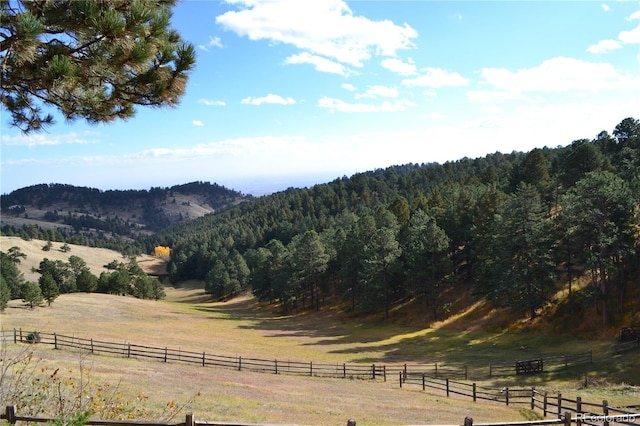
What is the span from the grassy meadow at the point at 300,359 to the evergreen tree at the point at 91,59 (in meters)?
5.73

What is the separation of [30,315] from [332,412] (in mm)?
48143

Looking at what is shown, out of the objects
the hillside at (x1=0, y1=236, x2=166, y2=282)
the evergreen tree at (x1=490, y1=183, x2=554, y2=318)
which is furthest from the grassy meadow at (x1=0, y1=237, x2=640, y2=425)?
the hillside at (x1=0, y1=236, x2=166, y2=282)

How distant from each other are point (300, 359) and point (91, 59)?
37.1 meters

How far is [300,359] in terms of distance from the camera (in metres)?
40.2

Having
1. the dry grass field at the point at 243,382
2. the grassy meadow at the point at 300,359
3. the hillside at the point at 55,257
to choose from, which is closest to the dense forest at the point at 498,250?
the grassy meadow at the point at 300,359

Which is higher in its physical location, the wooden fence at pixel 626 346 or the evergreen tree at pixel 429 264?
the evergreen tree at pixel 429 264

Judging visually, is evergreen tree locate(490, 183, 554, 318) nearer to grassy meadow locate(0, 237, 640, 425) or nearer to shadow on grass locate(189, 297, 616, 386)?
→ grassy meadow locate(0, 237, 640, 425)

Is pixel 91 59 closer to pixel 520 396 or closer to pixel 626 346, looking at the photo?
pixel 520 396

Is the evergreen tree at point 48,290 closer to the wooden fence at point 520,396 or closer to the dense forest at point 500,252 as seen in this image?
the dense forest at point 500,252

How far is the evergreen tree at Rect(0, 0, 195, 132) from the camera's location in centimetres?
617

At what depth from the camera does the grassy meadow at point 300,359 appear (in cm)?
2014

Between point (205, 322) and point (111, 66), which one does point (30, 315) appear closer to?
point (205, 322)

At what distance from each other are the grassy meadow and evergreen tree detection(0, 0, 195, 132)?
5731mm

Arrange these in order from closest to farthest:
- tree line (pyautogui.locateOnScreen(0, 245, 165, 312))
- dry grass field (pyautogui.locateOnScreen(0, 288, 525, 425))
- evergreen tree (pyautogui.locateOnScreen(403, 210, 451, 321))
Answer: dry grass field (pyautogui.locateOnScreen(0, 288, 525, 425))
evergreen tree (pyautogui.locateOnScreen(403, 210, 451, 321))
tree line (pyautogui.locateOnScreen(0, 245, 165, 312))
